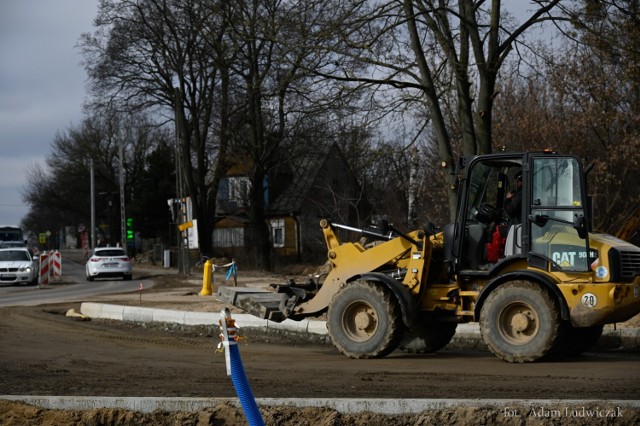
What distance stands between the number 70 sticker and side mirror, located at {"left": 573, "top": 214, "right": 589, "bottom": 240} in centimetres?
73

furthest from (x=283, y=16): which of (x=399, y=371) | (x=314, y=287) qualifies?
(x=399, y=371)

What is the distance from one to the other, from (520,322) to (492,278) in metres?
0.75

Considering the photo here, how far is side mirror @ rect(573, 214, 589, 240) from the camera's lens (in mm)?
11742

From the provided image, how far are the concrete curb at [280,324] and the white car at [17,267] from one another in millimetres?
17142

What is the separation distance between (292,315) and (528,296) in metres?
3.56

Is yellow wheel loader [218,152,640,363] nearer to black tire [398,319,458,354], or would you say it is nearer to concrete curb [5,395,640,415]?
black tire [398,319,458,354]

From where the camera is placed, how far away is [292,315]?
1388 cm

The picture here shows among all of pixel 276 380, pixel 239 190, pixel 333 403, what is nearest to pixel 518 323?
pixel 276 380

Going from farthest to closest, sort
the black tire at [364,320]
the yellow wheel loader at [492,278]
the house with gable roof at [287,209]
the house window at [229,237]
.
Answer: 1. the house window at [229,237]
2. the house with gable roof at [287,209]
3. the black tire at [364,320]
4. the yellow wheel loader at [492,278]

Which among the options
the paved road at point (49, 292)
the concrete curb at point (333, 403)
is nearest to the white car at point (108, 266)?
the paved road at point (49, 292)

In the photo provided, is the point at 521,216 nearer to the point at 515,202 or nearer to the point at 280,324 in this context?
the point at 515,202

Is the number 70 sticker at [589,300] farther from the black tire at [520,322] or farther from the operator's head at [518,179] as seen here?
the operator's head at [518,179]

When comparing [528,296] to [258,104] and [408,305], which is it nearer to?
[408,305]

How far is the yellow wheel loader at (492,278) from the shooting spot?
39.2ft
